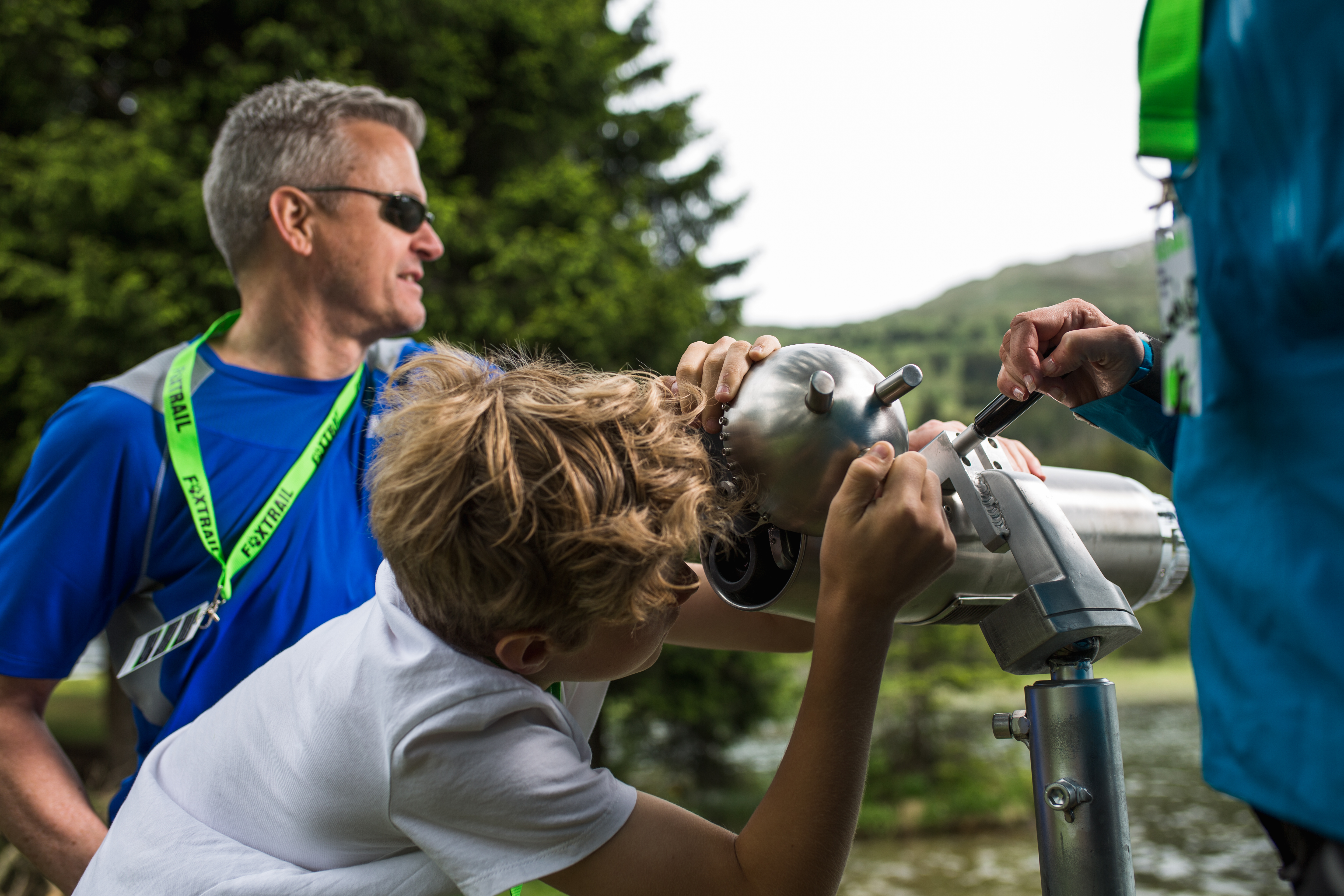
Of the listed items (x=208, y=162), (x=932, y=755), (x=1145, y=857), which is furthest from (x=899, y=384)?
(x=1145, y=857)

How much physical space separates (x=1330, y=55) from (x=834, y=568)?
70cm

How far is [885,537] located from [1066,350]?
1.76ft

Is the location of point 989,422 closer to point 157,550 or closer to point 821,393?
point 821,393

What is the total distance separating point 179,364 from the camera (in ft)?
6.85

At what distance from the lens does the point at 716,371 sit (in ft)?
4.67

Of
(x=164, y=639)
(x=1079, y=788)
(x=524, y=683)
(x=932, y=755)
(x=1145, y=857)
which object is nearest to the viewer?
(x=1079, y=788)

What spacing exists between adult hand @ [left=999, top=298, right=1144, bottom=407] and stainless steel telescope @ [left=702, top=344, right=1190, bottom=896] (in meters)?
0.11

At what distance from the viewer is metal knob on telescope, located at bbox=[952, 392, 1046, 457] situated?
1265mm

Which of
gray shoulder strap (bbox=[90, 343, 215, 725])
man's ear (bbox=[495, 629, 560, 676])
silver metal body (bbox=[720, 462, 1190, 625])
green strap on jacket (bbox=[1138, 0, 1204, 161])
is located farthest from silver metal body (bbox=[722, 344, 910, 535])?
gray shoulder strap (bbox=[90, 343, 215, 725])

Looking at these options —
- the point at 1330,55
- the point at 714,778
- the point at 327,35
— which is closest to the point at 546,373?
the point at 1330,55

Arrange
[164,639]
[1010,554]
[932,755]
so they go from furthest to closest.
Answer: [932,755] → [164,639] → [1010,554]

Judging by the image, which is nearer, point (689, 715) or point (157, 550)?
point (157, 550)

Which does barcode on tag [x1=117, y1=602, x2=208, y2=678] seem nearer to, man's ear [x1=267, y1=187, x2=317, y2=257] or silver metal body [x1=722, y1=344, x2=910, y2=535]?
man's ear [x1=267, y1=187, x2=317, y2=257]

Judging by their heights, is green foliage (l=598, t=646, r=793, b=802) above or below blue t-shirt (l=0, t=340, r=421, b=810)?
below
